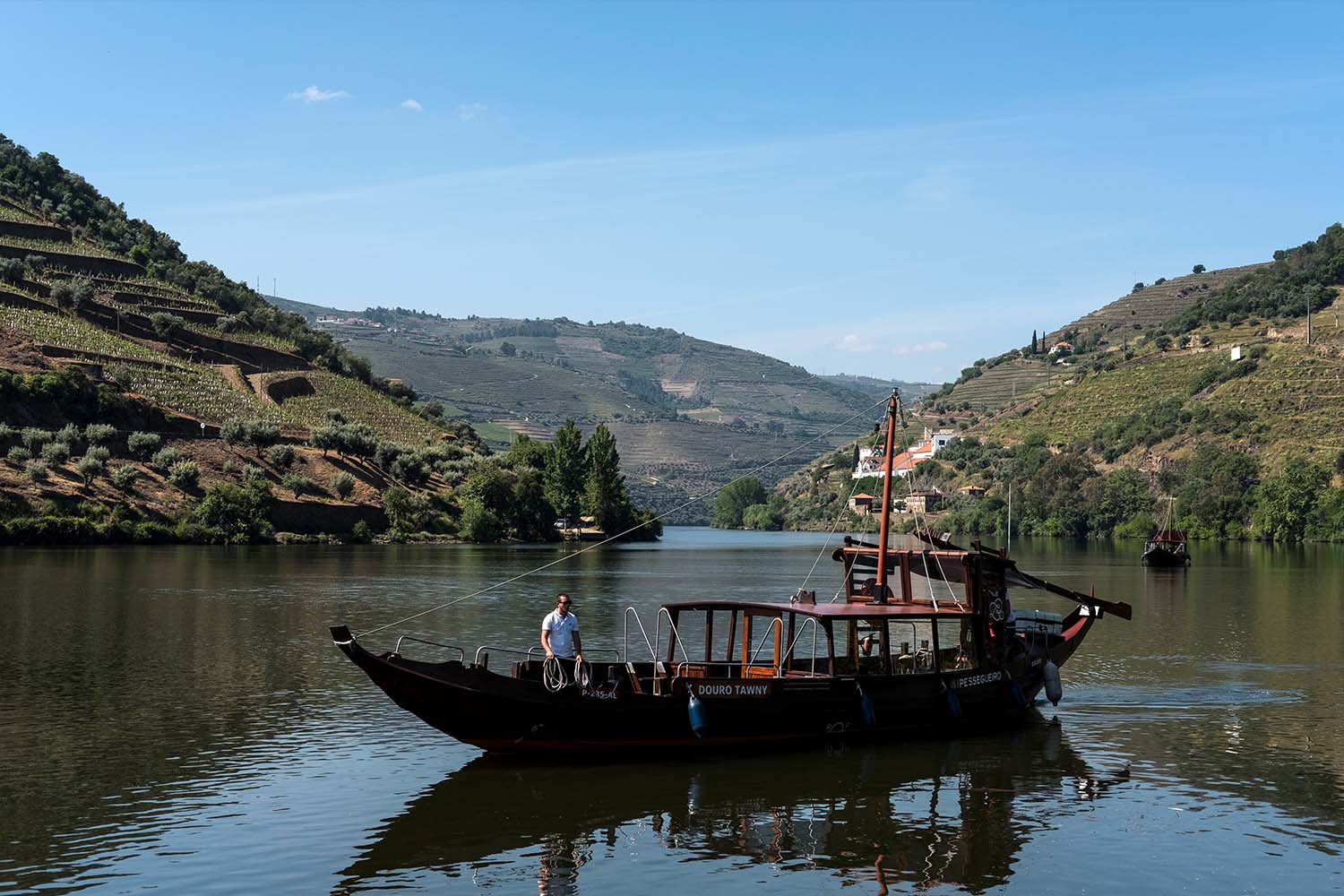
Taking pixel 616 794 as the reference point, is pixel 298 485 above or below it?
above

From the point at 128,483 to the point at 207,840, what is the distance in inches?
3727

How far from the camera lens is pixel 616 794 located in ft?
80.9

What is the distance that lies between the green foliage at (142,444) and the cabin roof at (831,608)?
9555 cm

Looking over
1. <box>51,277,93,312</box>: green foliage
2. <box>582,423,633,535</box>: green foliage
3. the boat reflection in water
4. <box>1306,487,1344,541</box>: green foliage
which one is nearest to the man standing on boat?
the boat reflection in water

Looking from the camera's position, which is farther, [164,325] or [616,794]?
[164,325]

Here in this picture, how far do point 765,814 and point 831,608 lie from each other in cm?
685

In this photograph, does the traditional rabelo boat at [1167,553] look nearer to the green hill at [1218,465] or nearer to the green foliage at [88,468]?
the green hill at [1218,465]

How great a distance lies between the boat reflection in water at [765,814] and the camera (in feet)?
67.4

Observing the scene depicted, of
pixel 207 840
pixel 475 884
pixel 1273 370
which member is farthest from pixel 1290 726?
pixel 1273 370

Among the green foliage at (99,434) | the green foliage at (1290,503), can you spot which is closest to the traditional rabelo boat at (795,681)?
the green foliage at (99,434)

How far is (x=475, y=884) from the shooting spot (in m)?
19.4

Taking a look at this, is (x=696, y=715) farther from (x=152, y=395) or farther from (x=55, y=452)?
(x=152, y=395)

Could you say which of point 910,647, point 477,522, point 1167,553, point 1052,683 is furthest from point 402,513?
point 1052,683

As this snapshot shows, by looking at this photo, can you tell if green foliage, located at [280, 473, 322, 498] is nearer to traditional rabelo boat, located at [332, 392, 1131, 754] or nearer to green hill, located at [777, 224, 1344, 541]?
green hill, located at [777, 224, 1344, 541]
